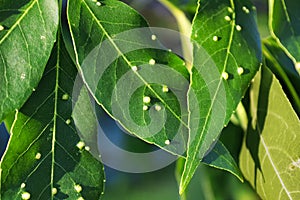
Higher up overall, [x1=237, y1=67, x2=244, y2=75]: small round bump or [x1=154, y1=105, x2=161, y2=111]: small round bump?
[x1=237, y1=67, x2=244, y2=75]: small round bump

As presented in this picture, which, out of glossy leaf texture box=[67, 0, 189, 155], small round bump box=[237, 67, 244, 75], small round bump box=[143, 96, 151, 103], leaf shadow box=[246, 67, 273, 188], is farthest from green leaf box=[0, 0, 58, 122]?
leaf shadow box=[246, 67, 273, 188]

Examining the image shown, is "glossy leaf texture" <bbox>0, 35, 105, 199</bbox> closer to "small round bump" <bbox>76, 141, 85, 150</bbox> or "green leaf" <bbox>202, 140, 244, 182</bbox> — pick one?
"small round bump" <bbox>76, 141, 85, 150</bbox>

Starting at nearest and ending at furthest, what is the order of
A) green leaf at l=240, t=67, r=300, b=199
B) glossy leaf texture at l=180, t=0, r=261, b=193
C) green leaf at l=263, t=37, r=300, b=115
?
glossy leaf texture at l=180, t=0, r=261, b=193 < green leaf at l=240, t=67, r=300, b=199 < green leaf at l=263, t=37, r=300, b=115

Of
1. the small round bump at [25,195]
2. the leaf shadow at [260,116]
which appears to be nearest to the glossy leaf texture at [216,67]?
the leaf shadow at [260,116]

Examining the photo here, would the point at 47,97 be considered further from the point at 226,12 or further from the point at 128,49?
the point at 226,12

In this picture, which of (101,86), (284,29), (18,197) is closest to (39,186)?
(18,197)
